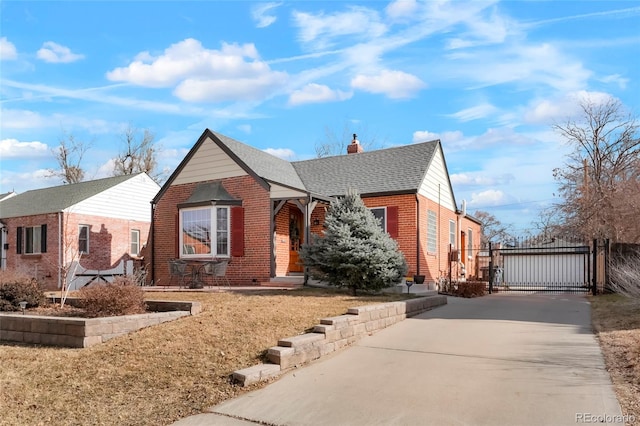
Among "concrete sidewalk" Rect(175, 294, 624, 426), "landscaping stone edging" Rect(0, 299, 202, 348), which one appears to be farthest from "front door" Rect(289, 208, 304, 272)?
"concrete sidewalk" Rect(175, 294, 624, 426)

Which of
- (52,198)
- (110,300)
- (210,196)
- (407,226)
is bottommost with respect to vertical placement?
(110,300)

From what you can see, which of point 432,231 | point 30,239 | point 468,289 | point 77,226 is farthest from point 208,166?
point 30,239

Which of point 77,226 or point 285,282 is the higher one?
point 77,226

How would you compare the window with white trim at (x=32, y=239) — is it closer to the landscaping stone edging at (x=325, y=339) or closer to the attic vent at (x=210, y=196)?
the attic vent at (x=210, y=196)

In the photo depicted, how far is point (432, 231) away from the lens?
725 inches

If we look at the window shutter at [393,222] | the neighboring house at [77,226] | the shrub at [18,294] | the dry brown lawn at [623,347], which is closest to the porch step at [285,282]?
the window shutter at [393,222]

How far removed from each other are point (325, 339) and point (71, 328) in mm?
3847

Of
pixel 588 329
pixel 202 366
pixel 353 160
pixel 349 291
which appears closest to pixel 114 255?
pixel 353 160

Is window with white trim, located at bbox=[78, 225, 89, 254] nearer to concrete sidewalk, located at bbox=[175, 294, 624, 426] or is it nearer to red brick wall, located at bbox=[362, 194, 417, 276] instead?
red brick wall, located at bbox=[362, 194, 417, 276]

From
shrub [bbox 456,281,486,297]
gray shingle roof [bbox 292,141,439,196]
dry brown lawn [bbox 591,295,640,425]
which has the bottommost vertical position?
shrub [bbox 456,281,486,297]

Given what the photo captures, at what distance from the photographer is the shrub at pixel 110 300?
858 centimetres

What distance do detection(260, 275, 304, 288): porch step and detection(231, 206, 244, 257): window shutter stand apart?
1462mm

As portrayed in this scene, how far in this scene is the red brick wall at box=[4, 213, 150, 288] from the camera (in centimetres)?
2108

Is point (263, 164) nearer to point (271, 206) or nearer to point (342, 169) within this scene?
point (271, 206)
